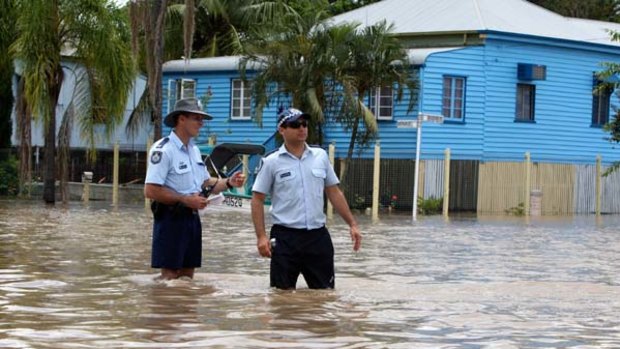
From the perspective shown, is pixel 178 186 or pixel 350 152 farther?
pixel 350 152

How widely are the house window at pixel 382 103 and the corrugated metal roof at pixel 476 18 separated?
2214 mm

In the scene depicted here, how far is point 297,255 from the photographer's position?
11383 millimetres

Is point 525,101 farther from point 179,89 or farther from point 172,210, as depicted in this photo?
point 172,210

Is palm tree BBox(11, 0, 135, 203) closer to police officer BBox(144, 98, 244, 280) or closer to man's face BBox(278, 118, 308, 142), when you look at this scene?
police officer BBox(144, 98, 244, 280)

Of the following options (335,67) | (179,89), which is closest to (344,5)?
(179,89)

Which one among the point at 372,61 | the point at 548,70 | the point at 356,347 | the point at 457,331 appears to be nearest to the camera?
the point at 356,347

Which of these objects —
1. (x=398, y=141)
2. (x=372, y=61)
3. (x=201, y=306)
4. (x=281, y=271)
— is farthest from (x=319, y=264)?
(x=398, y=141)

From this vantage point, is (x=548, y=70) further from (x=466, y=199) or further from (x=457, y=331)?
(x=457, y=331)

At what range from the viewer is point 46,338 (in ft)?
29.4

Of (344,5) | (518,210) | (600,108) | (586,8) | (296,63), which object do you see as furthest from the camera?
(586,8)

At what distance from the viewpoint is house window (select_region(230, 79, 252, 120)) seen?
144 ft

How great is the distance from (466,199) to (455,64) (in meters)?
4.10

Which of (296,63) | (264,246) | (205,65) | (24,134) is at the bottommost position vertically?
(264,246)

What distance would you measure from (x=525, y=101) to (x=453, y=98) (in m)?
3.21
